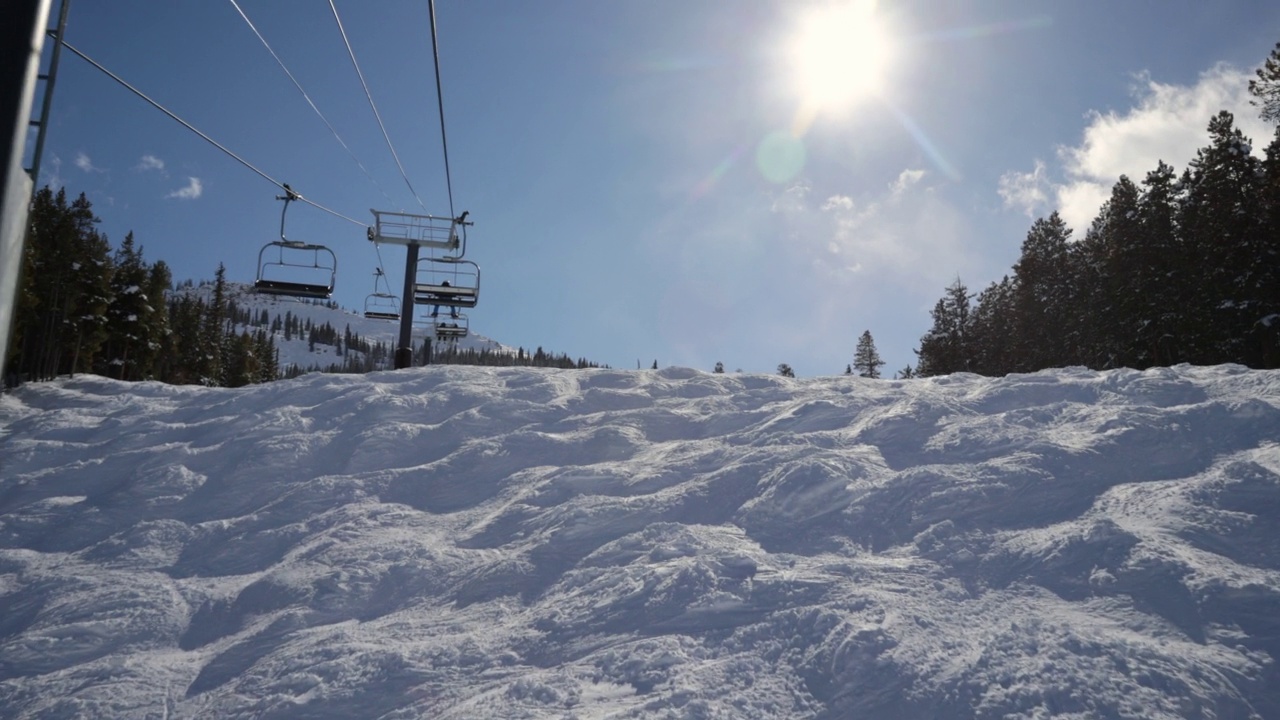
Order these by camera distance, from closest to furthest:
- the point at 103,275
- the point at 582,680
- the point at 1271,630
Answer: the point at 1271,630 < the point at 582,680 < the point at 103,275

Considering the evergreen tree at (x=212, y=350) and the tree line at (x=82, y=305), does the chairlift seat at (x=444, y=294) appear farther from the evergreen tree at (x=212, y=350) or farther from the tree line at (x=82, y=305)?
the evergreen tree at (x=212, y=350)

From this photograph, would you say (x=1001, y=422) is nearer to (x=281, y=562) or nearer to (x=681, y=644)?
(x=681, y=644)

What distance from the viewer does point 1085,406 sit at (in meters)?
8.89

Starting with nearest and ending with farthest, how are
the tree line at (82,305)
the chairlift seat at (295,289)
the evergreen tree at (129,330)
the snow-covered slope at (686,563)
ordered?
the snow-covered slope at (686,563) < the chairlift seat at (295,289) < the tree line at (82,305) < the evergreen tree at (129,330)

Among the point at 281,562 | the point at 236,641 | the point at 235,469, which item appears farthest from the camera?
the point at 235,469

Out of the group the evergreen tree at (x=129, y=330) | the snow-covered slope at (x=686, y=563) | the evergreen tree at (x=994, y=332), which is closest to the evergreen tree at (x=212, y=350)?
the evergreen tree at (x=129, y=330)

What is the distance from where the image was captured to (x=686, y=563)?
6.04 m

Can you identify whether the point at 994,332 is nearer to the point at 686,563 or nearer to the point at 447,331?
the point at 447,331

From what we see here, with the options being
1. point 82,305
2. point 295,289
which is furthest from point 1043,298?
point 82,305

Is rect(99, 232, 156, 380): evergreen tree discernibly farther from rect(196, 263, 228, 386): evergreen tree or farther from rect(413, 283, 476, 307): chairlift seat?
rect(413, 283, 476, 307): chairlift seat

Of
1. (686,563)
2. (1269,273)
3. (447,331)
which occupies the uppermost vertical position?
(1269,273)

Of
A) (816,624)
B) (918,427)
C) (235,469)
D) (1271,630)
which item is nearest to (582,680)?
(816,624)

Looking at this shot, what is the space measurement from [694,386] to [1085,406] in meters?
6.55

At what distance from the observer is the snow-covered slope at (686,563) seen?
448cm
